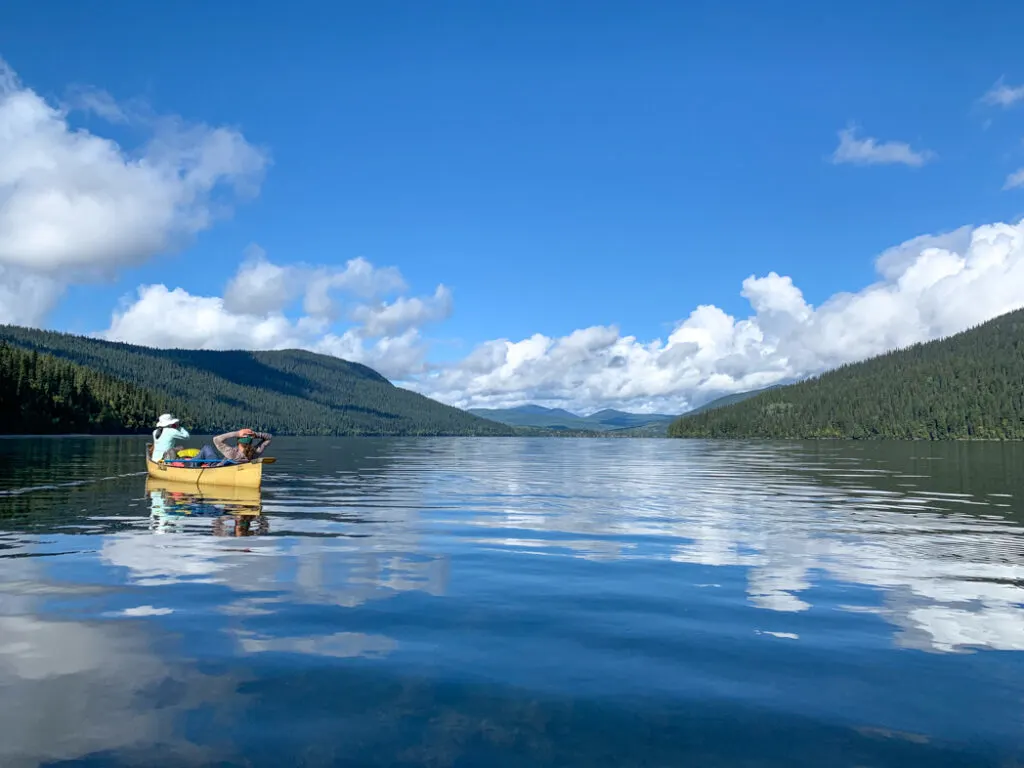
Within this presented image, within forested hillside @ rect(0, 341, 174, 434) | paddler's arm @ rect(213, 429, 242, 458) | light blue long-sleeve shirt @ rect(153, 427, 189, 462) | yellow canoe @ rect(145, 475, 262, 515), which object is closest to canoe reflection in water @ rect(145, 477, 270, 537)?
yellow canoe @ rect(145, 475, 262, 515)

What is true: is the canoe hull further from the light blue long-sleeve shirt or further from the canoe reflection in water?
the light blue long-sleeve shirt

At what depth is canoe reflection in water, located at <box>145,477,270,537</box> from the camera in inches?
1143

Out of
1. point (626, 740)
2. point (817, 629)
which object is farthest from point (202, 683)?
point (817, 629)

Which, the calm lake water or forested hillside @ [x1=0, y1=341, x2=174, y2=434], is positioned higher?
forested hillside @ [x1=0, y1=341, x2=174, y2=434]

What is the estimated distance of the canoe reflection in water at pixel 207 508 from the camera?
29.0 metres

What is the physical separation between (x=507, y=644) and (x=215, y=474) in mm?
37023

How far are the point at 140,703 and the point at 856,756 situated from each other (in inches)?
382

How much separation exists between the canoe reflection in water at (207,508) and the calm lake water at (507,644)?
1.60 ft

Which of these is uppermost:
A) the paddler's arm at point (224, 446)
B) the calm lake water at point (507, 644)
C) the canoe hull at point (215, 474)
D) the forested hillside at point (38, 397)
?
the forested hillside at point (38, 397)

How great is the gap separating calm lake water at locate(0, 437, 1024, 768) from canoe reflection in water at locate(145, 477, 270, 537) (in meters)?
0.49

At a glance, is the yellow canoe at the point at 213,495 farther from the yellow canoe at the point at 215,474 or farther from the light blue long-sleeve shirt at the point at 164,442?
the light blue long-sleeve shirt at the point at 164,442

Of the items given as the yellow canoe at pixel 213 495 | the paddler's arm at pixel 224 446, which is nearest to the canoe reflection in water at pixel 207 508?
the yellow canoe at pixel 213 495

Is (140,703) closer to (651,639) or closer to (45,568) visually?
(651,639)

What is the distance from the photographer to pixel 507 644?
A: 13.5m
